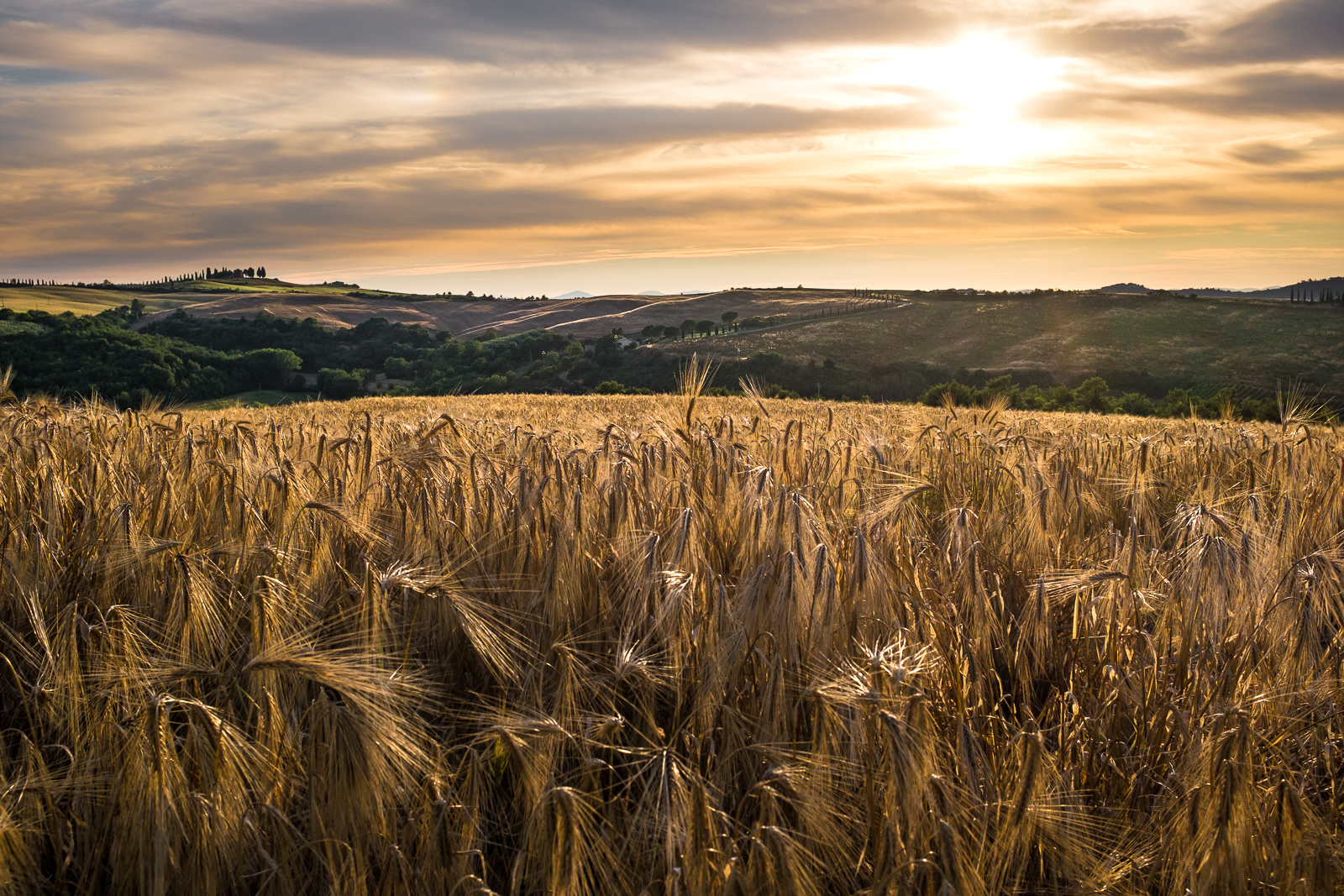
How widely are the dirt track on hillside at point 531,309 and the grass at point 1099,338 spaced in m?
26.1

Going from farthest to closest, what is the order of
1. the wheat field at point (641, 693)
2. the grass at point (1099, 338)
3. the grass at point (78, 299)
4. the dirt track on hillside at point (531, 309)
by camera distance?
the grass at point (78, 299), the dirt track on hillside at point (531, 309), the grass at point (1099, 338), the wheat field at point (641, 693)

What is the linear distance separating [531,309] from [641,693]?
15027 cm

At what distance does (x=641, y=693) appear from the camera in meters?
2.08

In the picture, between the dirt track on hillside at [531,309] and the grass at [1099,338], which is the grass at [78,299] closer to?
the dirt track on hillside at [531,309]

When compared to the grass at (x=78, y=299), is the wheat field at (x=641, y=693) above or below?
below

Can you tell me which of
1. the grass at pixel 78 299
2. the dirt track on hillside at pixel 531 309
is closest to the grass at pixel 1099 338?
the dirt track on hillside at pixel 531 309

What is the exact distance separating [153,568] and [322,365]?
289 ft

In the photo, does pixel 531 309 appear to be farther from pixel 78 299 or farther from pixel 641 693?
pixel 641 693

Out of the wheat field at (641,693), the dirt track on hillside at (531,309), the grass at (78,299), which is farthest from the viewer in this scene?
the grass at (78,299)

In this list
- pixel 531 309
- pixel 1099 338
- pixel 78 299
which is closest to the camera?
pixel 1099 338

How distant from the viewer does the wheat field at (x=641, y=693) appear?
1.60 m

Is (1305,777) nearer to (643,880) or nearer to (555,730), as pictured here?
(643,880)

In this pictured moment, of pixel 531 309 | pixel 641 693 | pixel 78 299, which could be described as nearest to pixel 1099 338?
pixel 641 693

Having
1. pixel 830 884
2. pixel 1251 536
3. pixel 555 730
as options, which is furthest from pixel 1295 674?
pixel 555 730
